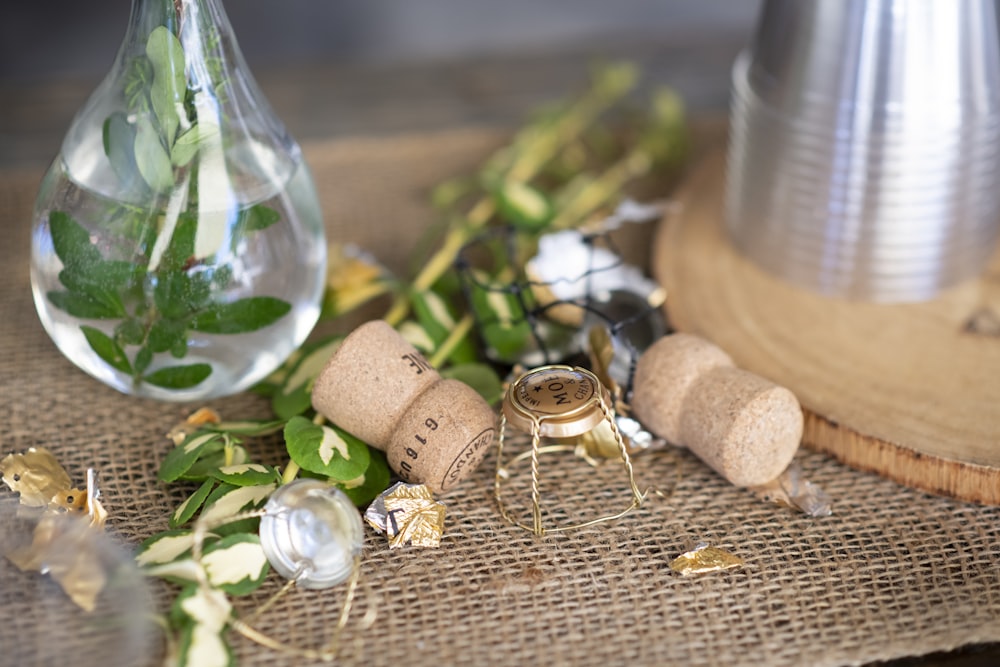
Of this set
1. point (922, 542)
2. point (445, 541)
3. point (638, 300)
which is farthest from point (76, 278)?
point (922, 542)

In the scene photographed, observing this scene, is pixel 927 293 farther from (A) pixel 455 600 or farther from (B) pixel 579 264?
(A) pixel 455 600

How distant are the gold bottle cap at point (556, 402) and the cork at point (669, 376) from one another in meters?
0.06

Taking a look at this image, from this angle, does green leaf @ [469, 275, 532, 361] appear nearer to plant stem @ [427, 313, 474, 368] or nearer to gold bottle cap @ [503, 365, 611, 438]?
plant stem @ [427, 313, 474, 368]

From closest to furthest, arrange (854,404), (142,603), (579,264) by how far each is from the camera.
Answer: (142,603), (854,404), (579,264)

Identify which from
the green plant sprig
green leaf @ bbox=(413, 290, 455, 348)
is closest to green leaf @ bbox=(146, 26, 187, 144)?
the green plant sprig

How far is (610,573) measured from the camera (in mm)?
529

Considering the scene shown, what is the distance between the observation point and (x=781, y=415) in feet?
1.83

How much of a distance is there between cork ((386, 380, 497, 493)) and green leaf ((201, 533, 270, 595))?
0.30 ft

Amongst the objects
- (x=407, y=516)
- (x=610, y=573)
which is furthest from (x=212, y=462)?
(x=610, y=573)

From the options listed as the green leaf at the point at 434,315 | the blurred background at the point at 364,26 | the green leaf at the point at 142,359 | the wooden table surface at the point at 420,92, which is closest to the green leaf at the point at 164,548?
the green leaf at the point at 142,359

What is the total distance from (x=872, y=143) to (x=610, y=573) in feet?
1.01

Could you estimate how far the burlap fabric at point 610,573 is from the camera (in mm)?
490

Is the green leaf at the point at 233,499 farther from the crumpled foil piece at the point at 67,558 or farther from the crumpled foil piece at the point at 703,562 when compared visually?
the crumpled foil piece at the point at 703,562

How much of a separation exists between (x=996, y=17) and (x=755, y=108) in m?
0.15
